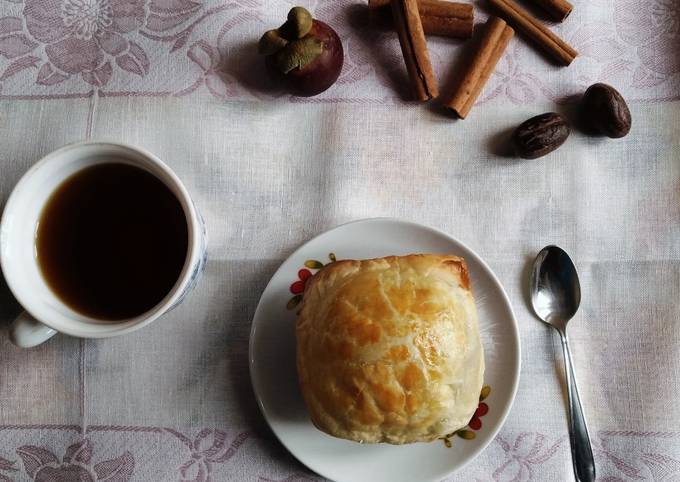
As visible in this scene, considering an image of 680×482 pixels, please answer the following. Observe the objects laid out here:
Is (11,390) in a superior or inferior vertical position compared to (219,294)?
inferior

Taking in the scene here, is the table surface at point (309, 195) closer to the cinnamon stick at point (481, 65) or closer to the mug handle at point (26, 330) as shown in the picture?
the cinnamon stick at point (481, 65)

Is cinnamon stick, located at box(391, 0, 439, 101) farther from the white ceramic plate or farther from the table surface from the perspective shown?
the white ceramic plate

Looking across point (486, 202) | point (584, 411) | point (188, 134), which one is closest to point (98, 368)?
point (188, 134)

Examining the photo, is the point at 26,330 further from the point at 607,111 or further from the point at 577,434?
the point at 607,111

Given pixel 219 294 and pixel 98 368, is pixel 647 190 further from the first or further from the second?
pixel 98 368

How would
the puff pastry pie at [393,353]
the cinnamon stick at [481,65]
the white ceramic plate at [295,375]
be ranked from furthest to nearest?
the cinnamon stick at [481,65], the white ceramic plate at [295,375], the puff pastry pie at [393,353]

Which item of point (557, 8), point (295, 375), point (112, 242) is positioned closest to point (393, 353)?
point (295, 375)

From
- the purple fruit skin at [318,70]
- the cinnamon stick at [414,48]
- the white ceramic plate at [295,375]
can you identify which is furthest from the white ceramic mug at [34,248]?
the cinnamon stick at [414,48]
